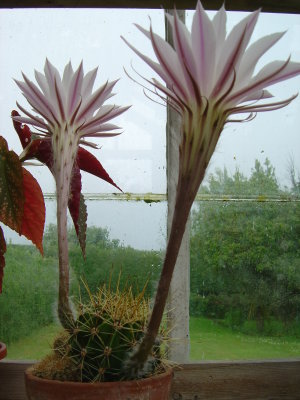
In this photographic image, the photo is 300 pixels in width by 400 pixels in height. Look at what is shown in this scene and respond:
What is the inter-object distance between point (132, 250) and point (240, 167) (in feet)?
1.11

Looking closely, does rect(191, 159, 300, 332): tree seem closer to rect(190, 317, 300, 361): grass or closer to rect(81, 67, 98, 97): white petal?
rect(190, 317, 300, 361): grass

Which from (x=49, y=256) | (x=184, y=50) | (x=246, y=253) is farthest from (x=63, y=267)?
(x=246, y=253)

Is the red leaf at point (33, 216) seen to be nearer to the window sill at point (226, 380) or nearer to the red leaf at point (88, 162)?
the red leaf at point (88, 162)

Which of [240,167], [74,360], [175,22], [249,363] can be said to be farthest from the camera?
[240,167]

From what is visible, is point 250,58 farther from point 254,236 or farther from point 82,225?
point 254,236

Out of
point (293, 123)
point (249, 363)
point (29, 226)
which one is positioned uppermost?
point (293, 123)

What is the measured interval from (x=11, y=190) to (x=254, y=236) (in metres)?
0.76

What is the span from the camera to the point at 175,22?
44cm

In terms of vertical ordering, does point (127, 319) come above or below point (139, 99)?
below

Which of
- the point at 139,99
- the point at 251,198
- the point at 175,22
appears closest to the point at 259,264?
the point at 251,198

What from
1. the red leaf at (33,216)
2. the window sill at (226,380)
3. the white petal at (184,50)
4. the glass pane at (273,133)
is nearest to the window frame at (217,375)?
the window sill at (226,380)

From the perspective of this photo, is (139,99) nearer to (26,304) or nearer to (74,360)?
(26,304)

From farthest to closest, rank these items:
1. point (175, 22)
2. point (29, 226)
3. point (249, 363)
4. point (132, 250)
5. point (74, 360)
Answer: point (132, 250) → point (249, 363) → point (29, 226) → point (74, 360) → point (175, 22)

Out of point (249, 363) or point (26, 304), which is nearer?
point (249, 363)
